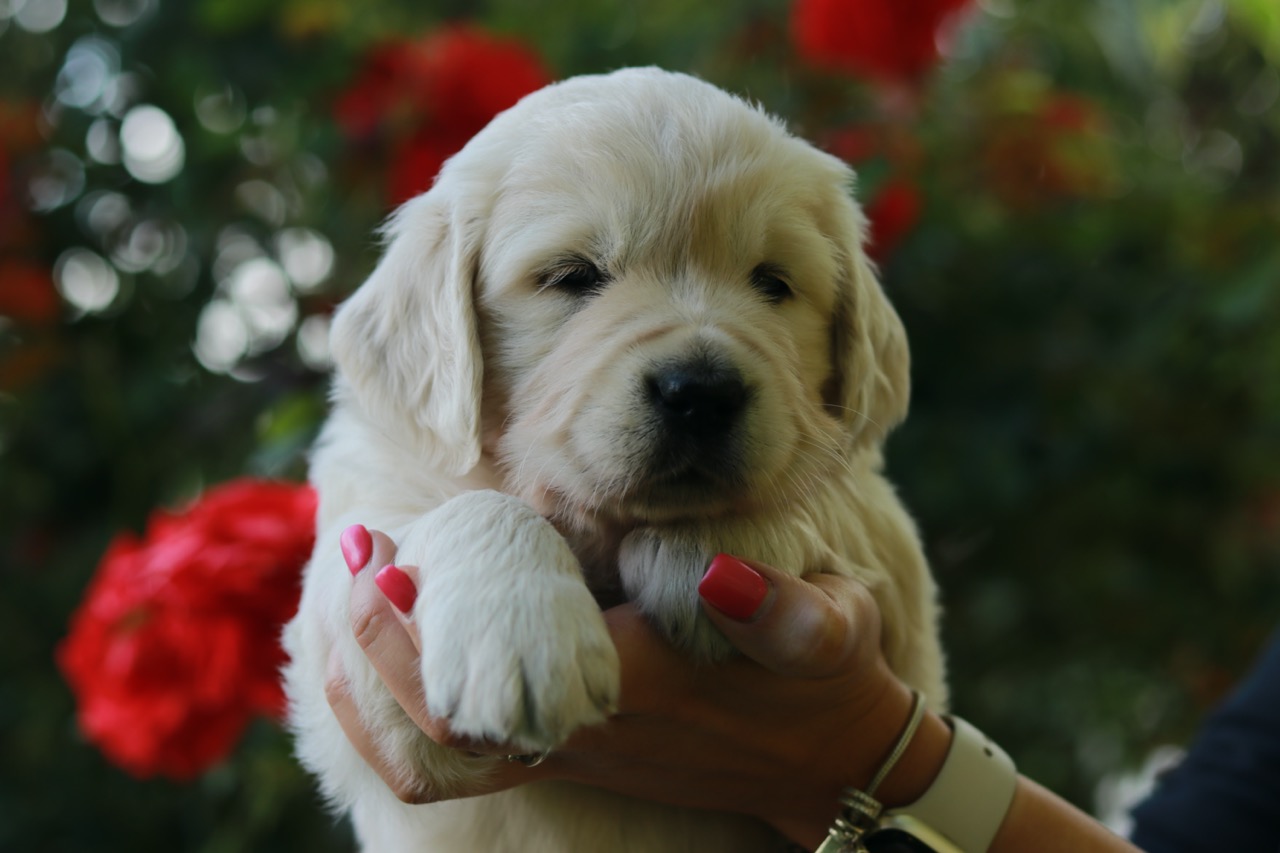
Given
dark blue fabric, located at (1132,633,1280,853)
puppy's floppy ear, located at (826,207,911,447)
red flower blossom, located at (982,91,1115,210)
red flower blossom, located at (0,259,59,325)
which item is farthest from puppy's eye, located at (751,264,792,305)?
red flower blossom, located at (0,259,59,325)

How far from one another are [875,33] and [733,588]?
61.0 inches

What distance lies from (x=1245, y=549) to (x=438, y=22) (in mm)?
2809

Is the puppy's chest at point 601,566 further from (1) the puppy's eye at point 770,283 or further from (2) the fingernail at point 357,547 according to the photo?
(1) the puppy's eye at point 770,283

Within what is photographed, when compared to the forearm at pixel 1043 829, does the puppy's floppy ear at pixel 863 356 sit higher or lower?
higher

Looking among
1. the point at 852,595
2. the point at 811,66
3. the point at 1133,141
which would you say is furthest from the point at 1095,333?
the point at 852,595

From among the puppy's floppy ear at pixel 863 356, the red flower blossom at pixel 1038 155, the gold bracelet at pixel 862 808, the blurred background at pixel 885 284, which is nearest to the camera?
the gold bracelet at pixel 862 808

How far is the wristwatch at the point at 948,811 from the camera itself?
172 centimetres

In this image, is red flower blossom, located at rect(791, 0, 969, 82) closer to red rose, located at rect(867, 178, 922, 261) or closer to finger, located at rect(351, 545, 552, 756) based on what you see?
red rose, located at rect(867, 178, 922, 261)

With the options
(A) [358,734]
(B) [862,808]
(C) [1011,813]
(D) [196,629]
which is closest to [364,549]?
(A) [358,734]

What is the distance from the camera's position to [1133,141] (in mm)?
3279

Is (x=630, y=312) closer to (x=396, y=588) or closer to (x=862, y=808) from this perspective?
(x=396, y=588)

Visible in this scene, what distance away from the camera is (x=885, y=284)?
8.72 feet

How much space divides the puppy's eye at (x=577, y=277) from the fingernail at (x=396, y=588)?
58 cm

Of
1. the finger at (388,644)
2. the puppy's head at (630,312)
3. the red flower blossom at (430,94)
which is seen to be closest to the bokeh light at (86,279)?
the red flower blossom at (430,94)
